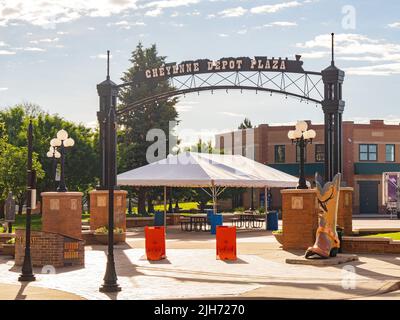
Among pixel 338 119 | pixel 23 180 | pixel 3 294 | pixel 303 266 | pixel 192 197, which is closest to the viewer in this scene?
pixel 3 294

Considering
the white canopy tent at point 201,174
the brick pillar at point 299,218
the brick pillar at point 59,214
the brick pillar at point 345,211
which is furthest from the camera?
the white canopy tent at point 201,174

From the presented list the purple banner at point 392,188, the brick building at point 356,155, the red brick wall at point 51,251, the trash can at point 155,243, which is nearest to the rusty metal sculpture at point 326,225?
the trash can at point 155,243

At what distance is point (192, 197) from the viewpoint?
6838cm

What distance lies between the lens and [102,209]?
30.8 meters

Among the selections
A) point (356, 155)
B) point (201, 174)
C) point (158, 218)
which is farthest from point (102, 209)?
point (356, 155)

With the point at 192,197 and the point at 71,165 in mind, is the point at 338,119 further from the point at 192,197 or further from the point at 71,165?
the point at 192,197

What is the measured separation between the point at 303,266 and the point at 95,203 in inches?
504

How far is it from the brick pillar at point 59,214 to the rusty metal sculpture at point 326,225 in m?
8.82

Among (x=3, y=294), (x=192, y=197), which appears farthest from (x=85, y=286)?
(x=192, y=197)

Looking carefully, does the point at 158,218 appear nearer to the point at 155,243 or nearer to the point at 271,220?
the point at 271,220

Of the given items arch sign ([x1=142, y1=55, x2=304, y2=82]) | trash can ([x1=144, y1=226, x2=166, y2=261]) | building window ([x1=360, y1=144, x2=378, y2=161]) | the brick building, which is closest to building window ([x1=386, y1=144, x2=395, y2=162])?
the brick building

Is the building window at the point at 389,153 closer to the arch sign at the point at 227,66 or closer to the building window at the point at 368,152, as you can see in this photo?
the building window at the point at 368,152

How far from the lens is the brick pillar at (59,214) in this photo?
26.0 m

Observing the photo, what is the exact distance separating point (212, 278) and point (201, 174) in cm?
1750
